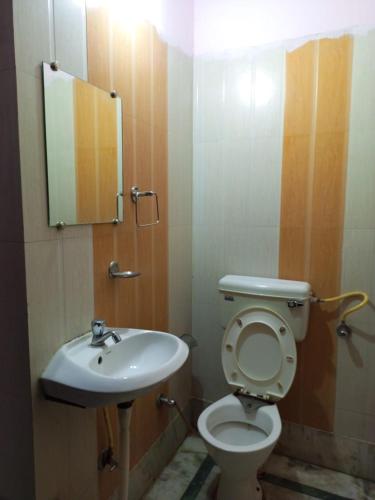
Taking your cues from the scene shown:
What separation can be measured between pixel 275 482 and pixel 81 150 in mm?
1812

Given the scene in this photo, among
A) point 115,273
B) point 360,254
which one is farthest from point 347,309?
point 115,273

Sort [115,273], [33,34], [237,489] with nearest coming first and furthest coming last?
[33,34] → [115,273] → [237,489]

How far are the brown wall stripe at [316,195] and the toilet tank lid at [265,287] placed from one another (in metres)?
0.10

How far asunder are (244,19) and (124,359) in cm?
178

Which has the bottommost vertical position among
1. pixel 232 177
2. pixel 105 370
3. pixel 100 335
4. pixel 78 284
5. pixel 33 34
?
pixel 105 370

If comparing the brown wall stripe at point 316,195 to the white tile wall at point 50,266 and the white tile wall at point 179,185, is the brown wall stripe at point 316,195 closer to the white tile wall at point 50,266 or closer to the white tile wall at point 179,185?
the white tile wall at point 179,185

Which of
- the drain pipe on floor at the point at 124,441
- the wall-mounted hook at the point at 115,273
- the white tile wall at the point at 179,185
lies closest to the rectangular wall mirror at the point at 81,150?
the wall-mounted hook at the point at 115,273

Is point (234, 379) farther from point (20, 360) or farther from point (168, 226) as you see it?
point (20, 360)

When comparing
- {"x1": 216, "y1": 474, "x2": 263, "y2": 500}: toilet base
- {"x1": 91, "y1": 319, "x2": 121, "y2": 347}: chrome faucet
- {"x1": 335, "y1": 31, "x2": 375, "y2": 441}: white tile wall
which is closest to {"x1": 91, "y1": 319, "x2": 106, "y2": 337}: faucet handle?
{"x1": 91, "y1": 319, "x2": 121, "y2": 347}: chrome faucet

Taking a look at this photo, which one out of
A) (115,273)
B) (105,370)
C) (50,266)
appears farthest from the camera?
(115,273)

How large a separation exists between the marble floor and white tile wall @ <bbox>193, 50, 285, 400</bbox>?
1.40ft

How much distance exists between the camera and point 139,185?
1611 millimetres

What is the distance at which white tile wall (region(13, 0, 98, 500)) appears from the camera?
1.03m

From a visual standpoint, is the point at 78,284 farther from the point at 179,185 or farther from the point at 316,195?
the point at 316,195
